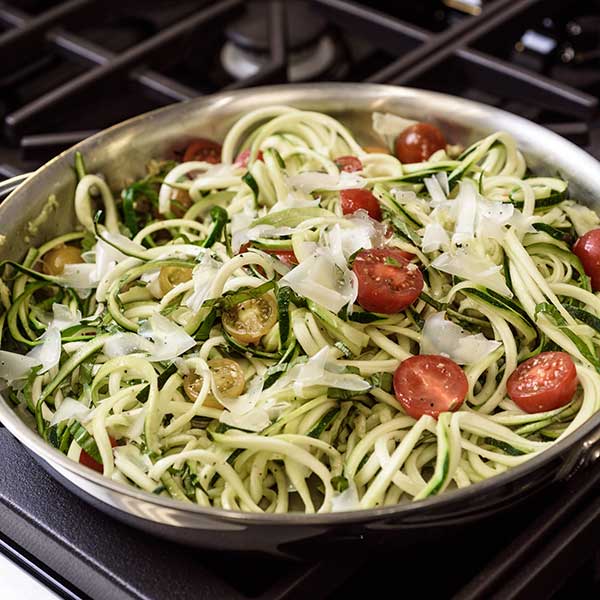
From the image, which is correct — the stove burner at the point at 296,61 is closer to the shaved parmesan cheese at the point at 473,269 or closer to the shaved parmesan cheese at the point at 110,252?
the shaved parmesan cheese at the point at 110,252

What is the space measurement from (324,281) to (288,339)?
98mm

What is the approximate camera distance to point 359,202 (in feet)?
5.33

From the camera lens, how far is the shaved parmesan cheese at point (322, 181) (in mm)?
1646

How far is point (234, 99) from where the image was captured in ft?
6.27

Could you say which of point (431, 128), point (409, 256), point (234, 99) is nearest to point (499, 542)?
point (409, 256)

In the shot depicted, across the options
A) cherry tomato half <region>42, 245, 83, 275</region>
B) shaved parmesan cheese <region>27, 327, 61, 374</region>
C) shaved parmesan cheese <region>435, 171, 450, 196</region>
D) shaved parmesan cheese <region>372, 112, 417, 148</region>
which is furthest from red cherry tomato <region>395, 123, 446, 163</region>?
shaved parmesan cheese <region>27, 327, 61, 374</region>

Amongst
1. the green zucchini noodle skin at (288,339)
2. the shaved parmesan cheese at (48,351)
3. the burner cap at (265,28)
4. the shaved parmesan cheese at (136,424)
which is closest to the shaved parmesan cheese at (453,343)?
the green zucchini noodle skin at (288,339)

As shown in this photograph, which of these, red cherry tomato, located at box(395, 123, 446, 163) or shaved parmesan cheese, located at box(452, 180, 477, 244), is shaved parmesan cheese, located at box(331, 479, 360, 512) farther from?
red cherry tomato, located at box(395, 123, 446, 163)

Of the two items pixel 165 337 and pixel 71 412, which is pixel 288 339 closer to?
pixel 165 337

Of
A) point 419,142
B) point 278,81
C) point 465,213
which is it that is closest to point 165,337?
point 465,213

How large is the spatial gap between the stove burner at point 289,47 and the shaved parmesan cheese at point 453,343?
3.76ft

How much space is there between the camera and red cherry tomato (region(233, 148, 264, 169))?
5.96 feet

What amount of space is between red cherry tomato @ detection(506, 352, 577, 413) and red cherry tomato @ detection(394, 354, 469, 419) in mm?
80

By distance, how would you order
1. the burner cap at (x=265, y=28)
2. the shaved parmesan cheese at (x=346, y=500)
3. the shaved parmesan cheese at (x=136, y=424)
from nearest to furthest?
the shaved parmesan cheese at (x=346, y=500), the shaved parmesan cheese at (x=136, y=424), the burner cap at (x=265, y=28)
